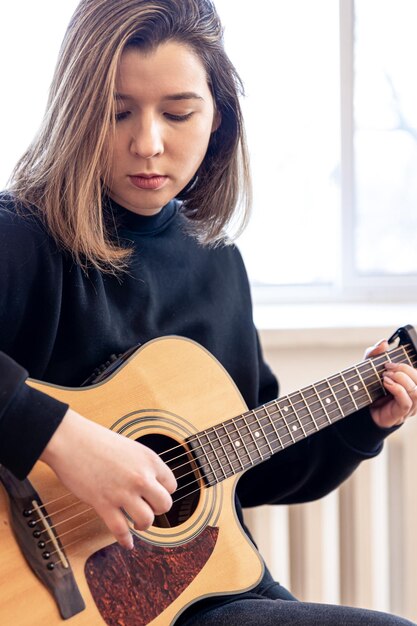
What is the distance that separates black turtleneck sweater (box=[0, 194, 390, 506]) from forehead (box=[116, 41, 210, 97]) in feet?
0.61

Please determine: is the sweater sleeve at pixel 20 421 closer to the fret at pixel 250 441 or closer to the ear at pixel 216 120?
the fret at pixel 250 441

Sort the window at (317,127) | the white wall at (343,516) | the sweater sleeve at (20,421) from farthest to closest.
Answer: the window at (317,127) → the white wall at (343,516) → the sweater sleeve at (20,421)

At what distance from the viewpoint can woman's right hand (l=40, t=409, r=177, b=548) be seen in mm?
896

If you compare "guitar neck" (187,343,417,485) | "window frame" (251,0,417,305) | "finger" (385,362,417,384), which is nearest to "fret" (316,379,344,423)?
"guitar neck" (187,343,417,485)

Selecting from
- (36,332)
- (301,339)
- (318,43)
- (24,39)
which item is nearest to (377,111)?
(318,43)

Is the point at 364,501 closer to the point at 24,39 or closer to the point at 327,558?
the point at 327,558

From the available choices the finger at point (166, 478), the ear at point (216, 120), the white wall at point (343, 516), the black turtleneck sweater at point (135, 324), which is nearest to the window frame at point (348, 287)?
the white wall at point (343, 516)

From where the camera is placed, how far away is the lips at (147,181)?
1096 millimetres

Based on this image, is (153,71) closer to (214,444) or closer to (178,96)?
(178,96)

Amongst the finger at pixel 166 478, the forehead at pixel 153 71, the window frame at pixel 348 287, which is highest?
the forehead at pixel 153 71

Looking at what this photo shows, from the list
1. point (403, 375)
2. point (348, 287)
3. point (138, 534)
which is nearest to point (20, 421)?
point (138, 534)

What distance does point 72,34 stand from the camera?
108 cm

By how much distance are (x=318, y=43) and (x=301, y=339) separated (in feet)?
2.19

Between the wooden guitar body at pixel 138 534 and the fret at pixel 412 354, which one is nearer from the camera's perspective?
the wooden guitar body at pixel 138 534
